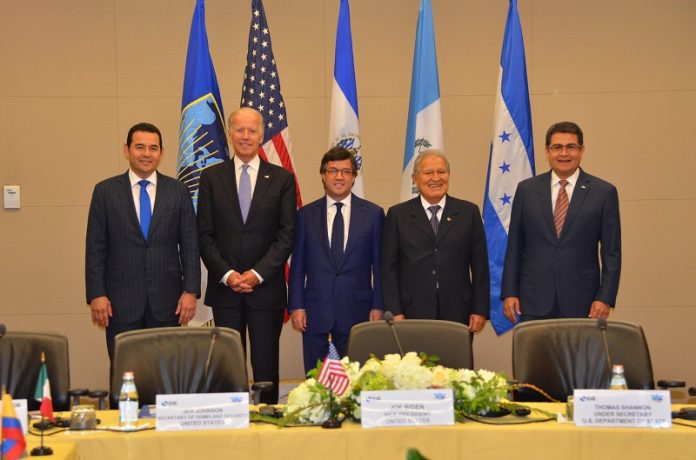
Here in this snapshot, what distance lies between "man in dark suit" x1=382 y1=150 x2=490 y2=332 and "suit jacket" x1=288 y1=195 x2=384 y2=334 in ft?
0.35

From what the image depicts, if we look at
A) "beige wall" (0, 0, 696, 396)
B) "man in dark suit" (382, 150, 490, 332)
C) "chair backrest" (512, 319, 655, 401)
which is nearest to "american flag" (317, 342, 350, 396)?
"chair backrest" (512, 319, 655, 401)

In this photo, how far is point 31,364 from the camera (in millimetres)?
3439

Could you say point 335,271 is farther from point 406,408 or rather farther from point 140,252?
point 406,408

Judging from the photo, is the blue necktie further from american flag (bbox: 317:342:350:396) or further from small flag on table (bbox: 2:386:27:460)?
small flag on table (bbox: 2:386:27:460)

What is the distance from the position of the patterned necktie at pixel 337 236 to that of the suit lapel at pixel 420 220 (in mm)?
372

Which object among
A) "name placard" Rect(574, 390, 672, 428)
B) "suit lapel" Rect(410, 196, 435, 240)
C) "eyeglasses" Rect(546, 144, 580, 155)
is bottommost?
"name placard" Rect(574, 390, 672, 428)

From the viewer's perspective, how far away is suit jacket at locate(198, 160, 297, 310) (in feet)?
15.9

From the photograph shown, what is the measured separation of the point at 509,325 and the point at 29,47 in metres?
3.83

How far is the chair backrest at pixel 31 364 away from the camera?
3.43m

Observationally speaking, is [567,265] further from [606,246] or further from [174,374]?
[174,374]

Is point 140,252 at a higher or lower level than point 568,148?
lower

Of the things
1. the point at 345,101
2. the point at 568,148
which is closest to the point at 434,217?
the point at 568,148

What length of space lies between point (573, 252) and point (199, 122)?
7.95ft

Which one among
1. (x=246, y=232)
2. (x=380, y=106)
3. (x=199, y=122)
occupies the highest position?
(x=380, y=106)
